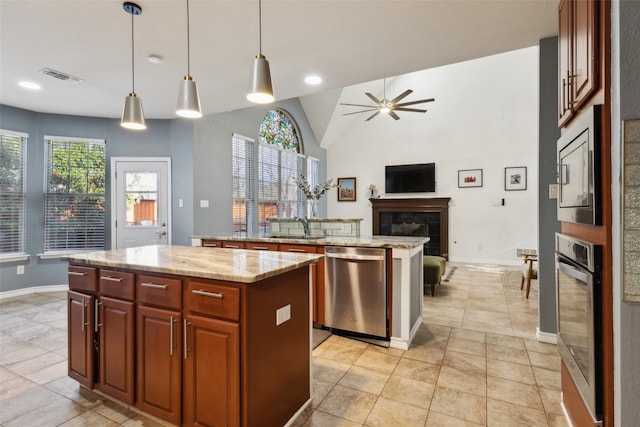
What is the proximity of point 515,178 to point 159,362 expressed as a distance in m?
7.20

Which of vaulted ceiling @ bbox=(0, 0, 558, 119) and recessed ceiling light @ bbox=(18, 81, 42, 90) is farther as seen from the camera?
recessed ceiling light @ bbox=(18, 81, 42, 90)

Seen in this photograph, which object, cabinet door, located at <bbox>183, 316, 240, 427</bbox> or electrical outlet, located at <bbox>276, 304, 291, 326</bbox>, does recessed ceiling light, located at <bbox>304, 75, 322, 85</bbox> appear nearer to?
electrical outlet, located at <bbox>276, 304, 291, 326</bbox>

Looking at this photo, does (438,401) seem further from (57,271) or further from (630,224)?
(57,271)

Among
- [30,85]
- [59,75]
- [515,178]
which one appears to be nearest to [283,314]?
[59,75]

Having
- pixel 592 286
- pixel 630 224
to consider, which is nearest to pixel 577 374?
pixel 592 286

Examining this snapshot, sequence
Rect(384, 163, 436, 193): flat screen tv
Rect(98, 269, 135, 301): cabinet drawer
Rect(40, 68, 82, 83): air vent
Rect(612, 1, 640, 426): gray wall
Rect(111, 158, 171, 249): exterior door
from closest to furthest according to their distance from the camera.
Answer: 1. Rect(612, 1, 640, 426): gray wall
2. Rect(98, 269, 135, 301): cabinet drawer
3. Rect(40, 68, 82, 83): air vent
4. Rect(111, 158, 171, 249): exterior door
5. Rect(384, 163, 436, 193): flat screen tv

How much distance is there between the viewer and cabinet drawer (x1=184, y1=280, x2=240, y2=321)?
58.0 inches

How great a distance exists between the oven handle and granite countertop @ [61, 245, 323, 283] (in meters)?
1.25

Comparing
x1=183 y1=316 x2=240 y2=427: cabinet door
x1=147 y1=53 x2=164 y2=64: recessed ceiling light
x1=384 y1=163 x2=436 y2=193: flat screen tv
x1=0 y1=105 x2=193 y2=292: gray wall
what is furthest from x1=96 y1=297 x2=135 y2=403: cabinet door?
x1=384 y1=163 x2=436 y2=193: flat screen tv

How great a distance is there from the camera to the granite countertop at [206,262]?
1526 millimetres

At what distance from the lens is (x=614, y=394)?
1.14m

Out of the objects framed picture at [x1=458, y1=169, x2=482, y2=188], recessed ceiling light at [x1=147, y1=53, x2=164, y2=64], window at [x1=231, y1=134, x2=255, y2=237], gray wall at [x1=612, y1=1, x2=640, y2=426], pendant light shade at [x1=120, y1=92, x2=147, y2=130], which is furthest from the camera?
framed picture at [x1=458, y1=169, x2=482, y2=188]

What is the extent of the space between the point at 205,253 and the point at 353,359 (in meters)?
1.44

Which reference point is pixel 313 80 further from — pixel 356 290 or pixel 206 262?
pixel 206 262
